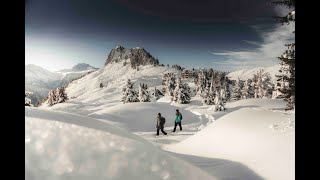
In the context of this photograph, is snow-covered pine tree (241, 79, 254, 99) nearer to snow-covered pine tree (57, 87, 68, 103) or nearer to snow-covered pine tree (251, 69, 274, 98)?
snow-covered pine tree (251, 69, 274, 98)

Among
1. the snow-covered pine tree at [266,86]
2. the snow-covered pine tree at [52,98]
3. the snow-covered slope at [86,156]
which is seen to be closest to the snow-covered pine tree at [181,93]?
the snow-covered pine tree at [52,98]

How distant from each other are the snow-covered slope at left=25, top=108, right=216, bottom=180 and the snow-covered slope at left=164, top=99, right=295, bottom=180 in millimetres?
1990

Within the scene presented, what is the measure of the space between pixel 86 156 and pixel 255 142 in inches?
211

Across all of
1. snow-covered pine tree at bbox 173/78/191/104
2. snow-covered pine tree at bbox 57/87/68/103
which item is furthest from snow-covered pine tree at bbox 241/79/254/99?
snow-covered pine tree at bbox 57/87/68/103

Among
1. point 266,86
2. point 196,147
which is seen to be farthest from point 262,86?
point 196,147

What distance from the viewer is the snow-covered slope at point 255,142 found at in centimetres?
673

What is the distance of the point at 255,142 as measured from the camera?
8656mm

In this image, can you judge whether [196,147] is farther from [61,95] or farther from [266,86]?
[266,86]

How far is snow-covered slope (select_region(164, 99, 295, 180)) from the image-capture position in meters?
6.73

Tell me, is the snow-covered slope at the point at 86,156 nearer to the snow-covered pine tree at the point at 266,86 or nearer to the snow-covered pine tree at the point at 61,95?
the snow-covered pine tree at the point at 61,95
